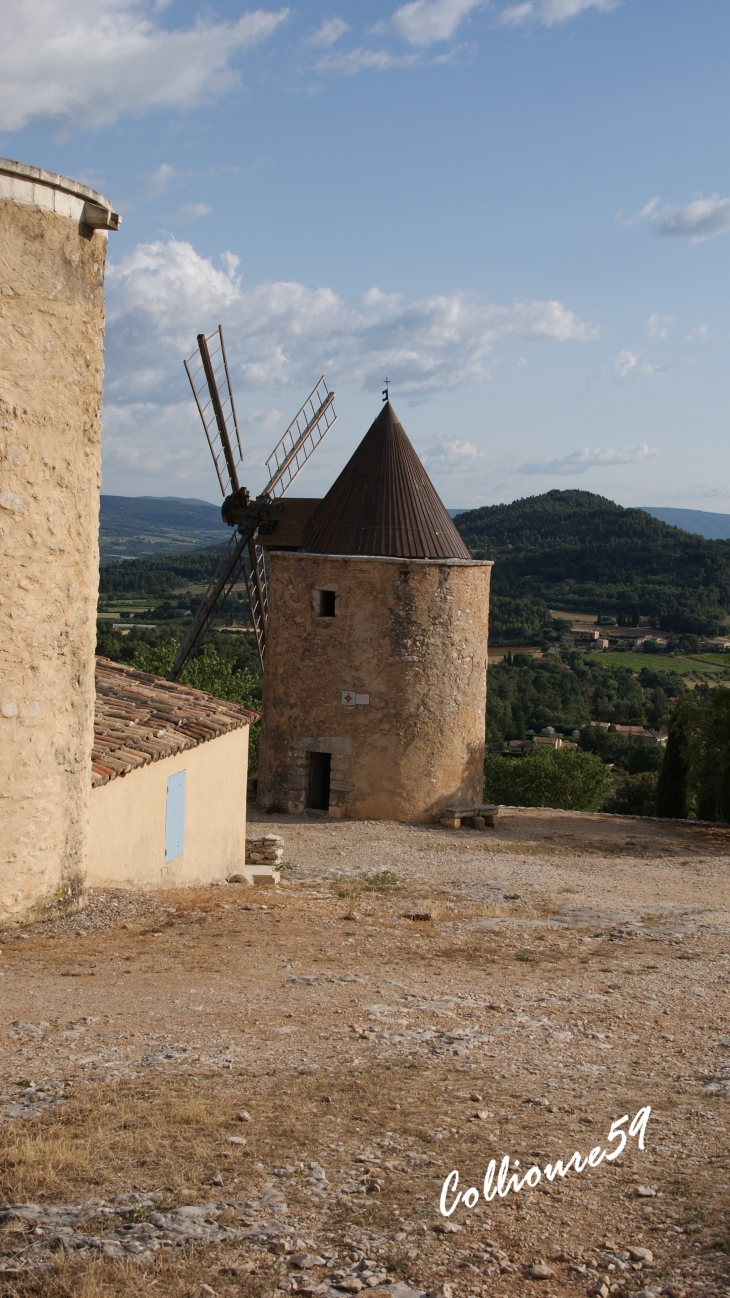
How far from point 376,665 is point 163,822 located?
250 inches

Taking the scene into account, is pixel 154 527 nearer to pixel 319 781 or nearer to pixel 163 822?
pixel 319 781

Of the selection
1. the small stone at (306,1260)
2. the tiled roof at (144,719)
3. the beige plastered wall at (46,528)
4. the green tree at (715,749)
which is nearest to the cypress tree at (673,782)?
the green tree at (715,749)

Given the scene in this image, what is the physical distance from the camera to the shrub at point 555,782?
87.1 feet

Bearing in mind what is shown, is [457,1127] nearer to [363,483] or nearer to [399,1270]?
[399,1270]

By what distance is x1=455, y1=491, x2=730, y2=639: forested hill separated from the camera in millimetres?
60938

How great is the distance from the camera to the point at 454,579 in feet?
49.8

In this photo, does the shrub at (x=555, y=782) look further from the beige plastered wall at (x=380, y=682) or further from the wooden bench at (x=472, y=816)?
the beige plastered wall at (x=380, y=682)

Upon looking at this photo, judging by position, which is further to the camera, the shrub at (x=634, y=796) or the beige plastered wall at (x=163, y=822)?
the shrub at (x=634, y=796)

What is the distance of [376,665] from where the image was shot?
14859 mm

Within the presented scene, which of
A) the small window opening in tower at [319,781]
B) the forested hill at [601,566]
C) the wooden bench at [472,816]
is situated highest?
the forested hill at [601,566]

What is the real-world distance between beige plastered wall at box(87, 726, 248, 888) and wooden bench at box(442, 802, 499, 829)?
4391 millimetres

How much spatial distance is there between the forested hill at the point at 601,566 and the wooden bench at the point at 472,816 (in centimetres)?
4394
